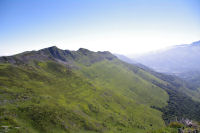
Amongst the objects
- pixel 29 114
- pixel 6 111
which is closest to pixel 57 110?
pixel 29 114

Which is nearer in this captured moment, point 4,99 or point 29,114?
point 29,114

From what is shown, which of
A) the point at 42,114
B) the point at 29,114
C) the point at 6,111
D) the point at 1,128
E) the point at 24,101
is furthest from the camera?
the point at 24,101

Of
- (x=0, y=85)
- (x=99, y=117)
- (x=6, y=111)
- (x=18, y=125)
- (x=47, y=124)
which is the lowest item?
(x=99, y=117)

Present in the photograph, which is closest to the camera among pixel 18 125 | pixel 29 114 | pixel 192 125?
pixel 192 125

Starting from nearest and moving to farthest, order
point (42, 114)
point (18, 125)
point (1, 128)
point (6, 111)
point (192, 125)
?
point (192, 125) < point (1, 128) < point (18, 125) < point (6, 111) < point (42, 114)

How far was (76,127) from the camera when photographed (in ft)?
354

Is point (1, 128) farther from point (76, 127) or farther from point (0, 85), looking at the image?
point (0, 85)

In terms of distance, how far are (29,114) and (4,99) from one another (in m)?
27.1

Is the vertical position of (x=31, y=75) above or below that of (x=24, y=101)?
above

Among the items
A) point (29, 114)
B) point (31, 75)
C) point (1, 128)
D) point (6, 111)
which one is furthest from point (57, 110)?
point (31, 75)

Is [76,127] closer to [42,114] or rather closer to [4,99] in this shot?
[42,114]

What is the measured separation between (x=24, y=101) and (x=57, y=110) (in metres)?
28.4

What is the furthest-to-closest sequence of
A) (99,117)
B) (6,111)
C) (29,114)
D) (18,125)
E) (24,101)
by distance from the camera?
(99,117) < (24,101) < (29,114) < (6,111) < (18,125)

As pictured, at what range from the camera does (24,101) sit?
106125 millimetres
